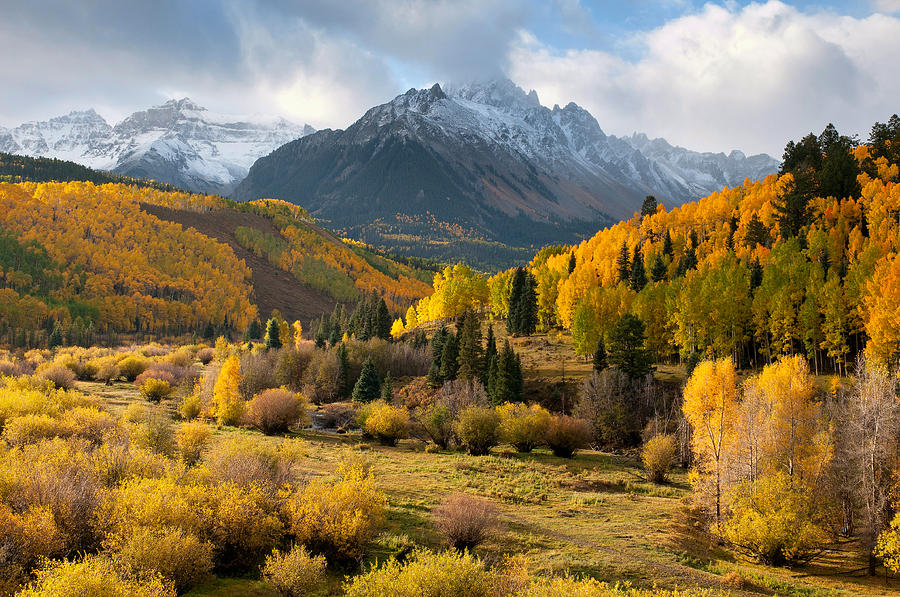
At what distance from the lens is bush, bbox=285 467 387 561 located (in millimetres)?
29034

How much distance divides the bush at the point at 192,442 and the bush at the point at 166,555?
729 inches

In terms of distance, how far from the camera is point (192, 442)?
150ft

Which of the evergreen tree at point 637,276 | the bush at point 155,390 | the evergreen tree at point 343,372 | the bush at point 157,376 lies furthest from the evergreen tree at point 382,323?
the evergreen tree at point 637,276

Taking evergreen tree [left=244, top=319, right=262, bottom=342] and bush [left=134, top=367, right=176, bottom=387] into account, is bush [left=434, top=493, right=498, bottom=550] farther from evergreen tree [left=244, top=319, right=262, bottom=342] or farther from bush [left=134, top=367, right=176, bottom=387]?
evergreen tree [left=244, top=319, right=262, bottom=342]

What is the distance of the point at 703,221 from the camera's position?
11788 cm

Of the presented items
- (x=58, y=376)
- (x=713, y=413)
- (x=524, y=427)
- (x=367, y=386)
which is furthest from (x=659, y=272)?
(x=58, y=376)

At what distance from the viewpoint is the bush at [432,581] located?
20781 mm

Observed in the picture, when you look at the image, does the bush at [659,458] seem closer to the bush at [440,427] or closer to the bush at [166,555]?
the bush at [440,427]

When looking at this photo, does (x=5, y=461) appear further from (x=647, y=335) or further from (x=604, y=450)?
(x=647, y=335)

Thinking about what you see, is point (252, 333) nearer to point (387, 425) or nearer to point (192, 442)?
point (387, 425)

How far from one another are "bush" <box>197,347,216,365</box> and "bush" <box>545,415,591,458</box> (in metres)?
104

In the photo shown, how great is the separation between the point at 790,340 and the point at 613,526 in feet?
145

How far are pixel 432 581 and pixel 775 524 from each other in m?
25.5

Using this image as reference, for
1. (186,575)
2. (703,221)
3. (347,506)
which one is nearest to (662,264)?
(703,221)
